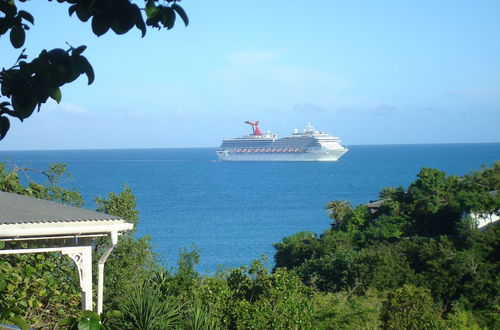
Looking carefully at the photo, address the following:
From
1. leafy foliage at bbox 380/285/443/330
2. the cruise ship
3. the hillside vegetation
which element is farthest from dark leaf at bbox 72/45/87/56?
the cruise ship

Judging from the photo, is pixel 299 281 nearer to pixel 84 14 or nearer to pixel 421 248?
pixel 84 14

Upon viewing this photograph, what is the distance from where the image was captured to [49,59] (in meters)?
1.45

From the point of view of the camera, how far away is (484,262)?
16328 mm

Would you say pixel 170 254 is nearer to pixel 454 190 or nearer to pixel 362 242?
pixel 362 242

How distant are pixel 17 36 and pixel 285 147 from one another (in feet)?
309

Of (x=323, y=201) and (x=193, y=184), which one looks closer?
(x=323, y=201)

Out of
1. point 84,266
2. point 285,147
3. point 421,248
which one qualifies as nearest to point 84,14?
point 84,266

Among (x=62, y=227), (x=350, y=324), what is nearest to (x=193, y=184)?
(x=350, y=324)

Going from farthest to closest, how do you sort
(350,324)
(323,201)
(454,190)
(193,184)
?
(193,184)
(323,201)
(454,190)
(350,324)

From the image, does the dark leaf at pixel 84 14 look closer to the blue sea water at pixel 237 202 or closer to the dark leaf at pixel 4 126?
the dark leaf at pixel 4 126

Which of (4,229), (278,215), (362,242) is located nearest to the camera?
(4,229)

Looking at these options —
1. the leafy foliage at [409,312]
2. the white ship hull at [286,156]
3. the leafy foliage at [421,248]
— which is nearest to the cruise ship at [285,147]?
the white ship hull at [286,156]

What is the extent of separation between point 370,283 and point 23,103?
48.8 ft

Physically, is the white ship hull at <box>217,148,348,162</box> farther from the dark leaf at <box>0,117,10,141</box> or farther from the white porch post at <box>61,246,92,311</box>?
the dark leaf at <box>0,117,10,141</box>
